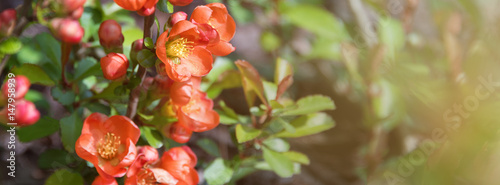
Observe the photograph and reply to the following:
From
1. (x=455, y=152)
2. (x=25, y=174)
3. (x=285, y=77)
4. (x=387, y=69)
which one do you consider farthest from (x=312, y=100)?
(x=25, y=174)

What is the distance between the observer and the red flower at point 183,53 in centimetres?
72

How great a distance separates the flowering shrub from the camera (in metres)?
0.76

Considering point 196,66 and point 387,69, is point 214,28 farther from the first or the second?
point 387,69

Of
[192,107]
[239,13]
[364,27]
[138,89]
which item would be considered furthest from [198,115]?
[364,27]

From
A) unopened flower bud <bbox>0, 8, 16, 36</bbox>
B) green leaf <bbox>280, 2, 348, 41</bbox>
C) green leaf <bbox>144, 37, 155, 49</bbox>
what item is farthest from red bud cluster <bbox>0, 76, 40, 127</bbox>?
green leaf <bbox>280, 2, 348, 41</bbox>

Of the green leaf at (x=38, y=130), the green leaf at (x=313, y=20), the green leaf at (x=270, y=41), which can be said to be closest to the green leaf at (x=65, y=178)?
the green leaf at (x=38, y=130)

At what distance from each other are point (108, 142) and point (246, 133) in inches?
11.0

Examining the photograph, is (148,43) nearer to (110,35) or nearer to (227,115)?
(110,35)

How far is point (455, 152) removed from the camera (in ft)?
3.84

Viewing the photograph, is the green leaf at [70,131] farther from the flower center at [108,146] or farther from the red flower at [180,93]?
the red flower at [180,93]

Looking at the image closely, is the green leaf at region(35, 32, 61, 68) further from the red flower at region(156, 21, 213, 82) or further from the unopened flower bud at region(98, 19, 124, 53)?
the red flower at region(156, 21, 213, 82)

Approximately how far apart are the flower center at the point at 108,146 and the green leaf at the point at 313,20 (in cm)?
91

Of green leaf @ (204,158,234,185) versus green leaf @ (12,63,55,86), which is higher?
green leaf @ (204,158,234,185)

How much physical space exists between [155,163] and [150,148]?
0.18ft
